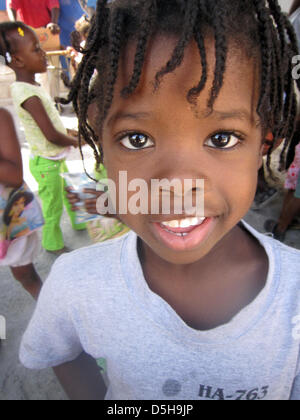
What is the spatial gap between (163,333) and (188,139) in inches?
18.1

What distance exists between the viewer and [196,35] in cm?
55

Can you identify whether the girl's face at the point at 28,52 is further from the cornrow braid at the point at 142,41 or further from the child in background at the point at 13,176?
the cornrow braid at the point at 142,41

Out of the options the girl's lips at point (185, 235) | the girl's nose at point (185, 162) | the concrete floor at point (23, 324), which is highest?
the girl's nose at point (185, 162)

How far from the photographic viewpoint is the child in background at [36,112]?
2012 mm

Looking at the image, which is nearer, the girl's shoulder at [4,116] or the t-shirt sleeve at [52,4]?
the girl's shoulder at [4,116]

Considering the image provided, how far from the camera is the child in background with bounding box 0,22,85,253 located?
2.01m

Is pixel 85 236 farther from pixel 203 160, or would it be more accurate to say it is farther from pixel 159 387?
pixel 203 160

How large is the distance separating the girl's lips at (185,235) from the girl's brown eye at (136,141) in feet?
0.53

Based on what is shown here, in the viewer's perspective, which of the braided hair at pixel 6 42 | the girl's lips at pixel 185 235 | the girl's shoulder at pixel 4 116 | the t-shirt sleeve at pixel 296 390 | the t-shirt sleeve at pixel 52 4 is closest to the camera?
the girl's lips at pixel 185 235

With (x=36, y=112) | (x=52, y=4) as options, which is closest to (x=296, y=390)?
(x=36, y=112)

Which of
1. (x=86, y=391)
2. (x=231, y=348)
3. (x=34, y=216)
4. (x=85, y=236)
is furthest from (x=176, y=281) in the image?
(x=85, y=236)

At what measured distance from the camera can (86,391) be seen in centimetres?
95

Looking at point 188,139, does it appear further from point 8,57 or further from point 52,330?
point 8,57

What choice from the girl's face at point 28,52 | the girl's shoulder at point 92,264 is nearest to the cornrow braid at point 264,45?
the girl's shoulder at point 92,264
